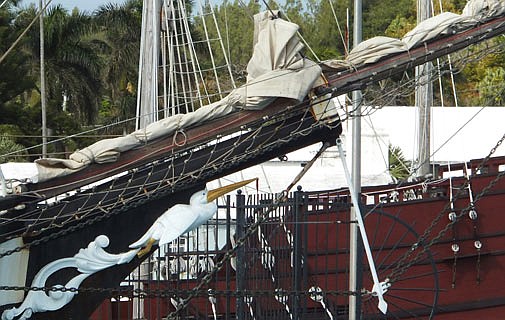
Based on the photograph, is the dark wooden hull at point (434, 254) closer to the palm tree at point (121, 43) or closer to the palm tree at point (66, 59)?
the palm tree at point (66, 59)

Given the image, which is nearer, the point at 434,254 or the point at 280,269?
the point at 280,269

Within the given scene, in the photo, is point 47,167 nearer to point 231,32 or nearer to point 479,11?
point 479,11

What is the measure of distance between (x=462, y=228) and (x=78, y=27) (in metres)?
22.3

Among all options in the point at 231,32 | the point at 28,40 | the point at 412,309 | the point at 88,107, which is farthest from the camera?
the point at 231,32

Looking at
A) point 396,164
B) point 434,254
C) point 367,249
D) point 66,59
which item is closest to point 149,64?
point 434,254

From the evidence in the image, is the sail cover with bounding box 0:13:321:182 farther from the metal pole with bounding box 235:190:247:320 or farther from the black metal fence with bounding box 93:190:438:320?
the metal pole with bounding box 235:190:247:320

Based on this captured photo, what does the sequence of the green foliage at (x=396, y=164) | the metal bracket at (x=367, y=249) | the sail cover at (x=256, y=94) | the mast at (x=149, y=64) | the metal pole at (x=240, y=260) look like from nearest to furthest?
the sail cover at (x=256, y=94)
the metal bracket at (x=367, y=249)
the metal pole at (x=240, y=260)
the mast at (x=149, y=64)
the green foliage at (x=396, y=164)

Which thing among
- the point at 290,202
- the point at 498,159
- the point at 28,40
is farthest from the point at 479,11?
the point at 28,40

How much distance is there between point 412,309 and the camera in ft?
34.5

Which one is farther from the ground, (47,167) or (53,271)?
(47,167)

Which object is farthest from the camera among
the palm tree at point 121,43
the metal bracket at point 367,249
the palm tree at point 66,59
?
the palm tree at point 121,43

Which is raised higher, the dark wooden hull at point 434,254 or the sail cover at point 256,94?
the sail cover at point 256,94

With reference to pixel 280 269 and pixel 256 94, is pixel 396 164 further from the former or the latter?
pixel 256 94

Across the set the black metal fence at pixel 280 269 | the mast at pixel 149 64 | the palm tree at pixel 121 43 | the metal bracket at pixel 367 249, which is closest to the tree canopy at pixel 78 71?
the palm tree at pixel 121 43
